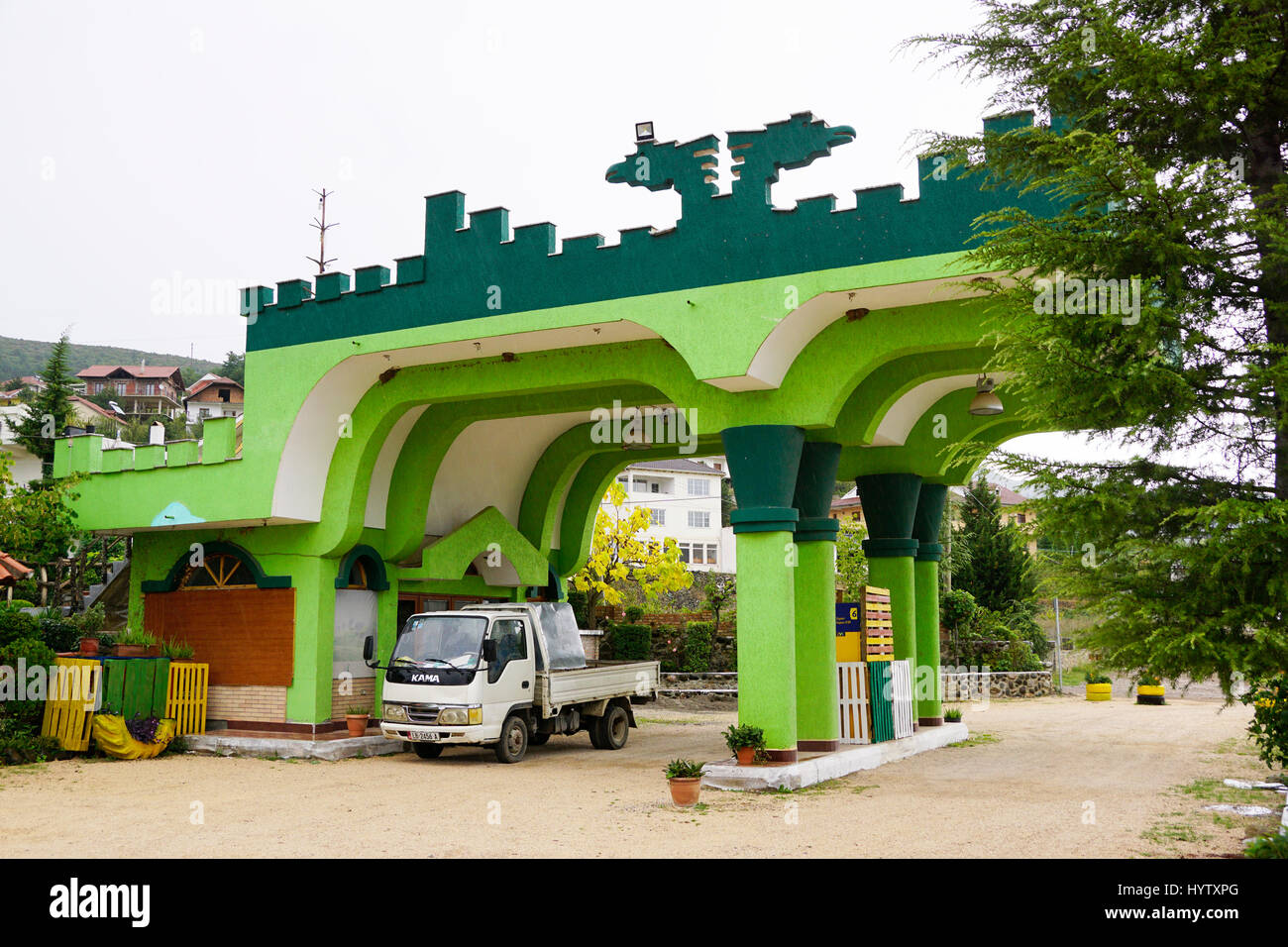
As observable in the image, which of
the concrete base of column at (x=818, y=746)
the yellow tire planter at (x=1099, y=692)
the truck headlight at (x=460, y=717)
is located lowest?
the yellow tire planter at (x=1099, y=692)

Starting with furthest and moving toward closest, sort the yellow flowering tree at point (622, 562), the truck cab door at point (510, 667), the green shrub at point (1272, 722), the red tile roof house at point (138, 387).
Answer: the red tile roof house at point (138, 387)
the yellow flowering tree at point (622, 562)
the truck cab door at point (510, 667)
the green shrub at point (1272, 722)

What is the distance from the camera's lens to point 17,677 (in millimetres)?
15266

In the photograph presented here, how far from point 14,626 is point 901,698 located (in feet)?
43.3

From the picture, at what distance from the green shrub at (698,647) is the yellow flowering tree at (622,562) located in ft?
6.90

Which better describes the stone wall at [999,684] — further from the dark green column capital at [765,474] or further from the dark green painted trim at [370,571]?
the dark green column capital at [765,474]

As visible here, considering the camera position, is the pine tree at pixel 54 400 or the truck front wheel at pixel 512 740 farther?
the pine tree at pixel 54 400

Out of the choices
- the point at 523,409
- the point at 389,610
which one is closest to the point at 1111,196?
the point at 523,409

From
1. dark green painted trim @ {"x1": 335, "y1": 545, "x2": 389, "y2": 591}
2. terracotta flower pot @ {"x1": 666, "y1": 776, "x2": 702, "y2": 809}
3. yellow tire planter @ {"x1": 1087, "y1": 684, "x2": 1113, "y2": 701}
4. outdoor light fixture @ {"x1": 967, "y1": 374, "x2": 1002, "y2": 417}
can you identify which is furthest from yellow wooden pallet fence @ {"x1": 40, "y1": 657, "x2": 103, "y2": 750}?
yellow tire planter @ {"x1": 1087, "y1": 684, "x2": 1113, "y2": 701}

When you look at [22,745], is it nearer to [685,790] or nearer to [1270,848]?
[685,790]

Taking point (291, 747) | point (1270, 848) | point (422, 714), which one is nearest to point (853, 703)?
point (422, 714)

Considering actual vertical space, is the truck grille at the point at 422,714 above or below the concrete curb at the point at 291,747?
above

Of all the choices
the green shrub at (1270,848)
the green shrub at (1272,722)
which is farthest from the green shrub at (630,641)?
the green shrub at (1270,848)

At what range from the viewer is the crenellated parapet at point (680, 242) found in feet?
39.2

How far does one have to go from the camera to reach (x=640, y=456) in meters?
21.2
